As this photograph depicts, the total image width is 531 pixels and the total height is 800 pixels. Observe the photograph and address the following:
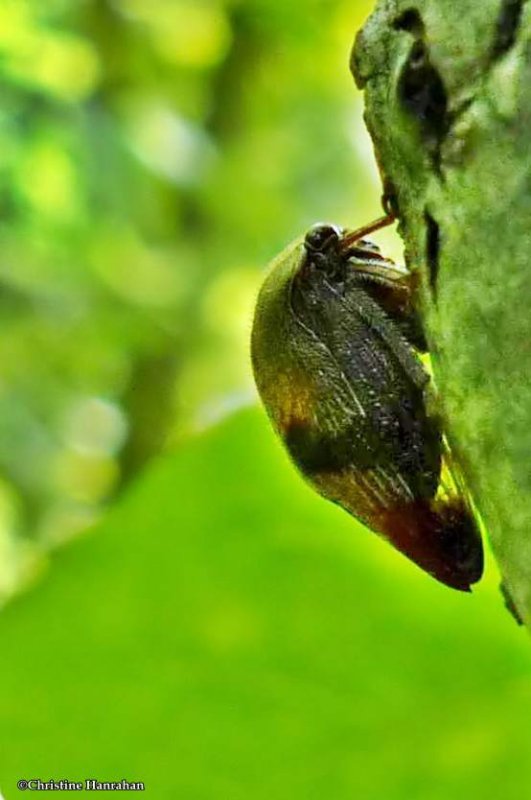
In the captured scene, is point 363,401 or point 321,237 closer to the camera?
point 363,401

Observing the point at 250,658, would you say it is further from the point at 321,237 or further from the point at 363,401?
the point at 321,237

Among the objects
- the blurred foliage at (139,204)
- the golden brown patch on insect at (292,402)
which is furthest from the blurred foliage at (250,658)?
the blurred foliage at (139,204)

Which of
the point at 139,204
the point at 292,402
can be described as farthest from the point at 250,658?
the point at 139,204

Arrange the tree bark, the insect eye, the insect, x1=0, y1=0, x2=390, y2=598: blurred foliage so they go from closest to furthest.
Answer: the tree bark
the insect
the insect eye
x1=0, y1=0, x2=390, y2=598: blurred foliage

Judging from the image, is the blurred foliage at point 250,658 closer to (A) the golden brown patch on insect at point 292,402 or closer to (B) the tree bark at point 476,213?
(A) the golden brown patch on insect at point 292,402

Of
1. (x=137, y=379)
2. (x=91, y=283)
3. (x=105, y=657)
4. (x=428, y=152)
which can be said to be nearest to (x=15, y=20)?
(x=91, y=283)

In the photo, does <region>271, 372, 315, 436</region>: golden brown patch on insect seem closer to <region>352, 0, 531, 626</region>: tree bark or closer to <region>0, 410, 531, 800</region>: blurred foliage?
<region>0, 410, 531, 800</region>: blurred foliage

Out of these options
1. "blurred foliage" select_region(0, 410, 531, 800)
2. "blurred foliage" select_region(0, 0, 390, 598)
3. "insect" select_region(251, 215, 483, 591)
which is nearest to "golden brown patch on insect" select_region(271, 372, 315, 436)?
"insect" select_region(251, 215, 483, 591)
